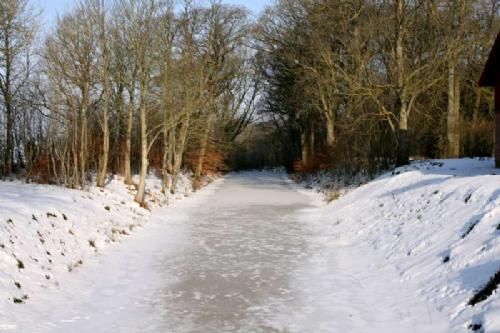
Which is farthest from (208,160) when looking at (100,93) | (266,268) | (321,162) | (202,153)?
(266,268)

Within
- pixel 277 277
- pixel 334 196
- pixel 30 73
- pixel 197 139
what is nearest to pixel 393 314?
pixel 277 277

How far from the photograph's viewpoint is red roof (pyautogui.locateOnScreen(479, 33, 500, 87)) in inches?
652

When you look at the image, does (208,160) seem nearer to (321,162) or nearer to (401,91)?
(321,162)

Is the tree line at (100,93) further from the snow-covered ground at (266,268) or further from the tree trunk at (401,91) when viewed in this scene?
the tree trunk at (401,91)

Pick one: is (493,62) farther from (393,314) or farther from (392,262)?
(393,314)

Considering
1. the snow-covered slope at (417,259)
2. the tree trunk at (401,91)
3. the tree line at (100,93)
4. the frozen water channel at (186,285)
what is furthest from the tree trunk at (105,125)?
the tree trunk at (401,91)

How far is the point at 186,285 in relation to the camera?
891cm

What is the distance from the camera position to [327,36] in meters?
30.7

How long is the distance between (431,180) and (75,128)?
12.9 m

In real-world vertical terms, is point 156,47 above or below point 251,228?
above

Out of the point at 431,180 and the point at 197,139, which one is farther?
the point at 197,139

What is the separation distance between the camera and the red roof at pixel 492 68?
54.3 ft

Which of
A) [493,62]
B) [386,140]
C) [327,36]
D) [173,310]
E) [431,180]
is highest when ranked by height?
[327,36]

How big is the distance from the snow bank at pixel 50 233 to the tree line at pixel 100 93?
4445 millimetres
